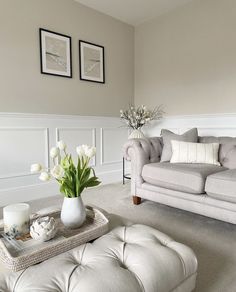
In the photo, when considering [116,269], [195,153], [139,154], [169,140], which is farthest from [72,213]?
[169,140]

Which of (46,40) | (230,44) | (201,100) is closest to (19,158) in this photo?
(46,40)

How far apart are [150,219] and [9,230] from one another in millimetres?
1460

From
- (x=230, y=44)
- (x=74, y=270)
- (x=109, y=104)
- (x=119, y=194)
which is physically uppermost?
(x=230, y=44)

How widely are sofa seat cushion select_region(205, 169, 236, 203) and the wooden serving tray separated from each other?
1100 millimetres

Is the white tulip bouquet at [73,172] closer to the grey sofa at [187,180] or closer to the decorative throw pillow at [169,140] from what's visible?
the grey sofa at [187,180]

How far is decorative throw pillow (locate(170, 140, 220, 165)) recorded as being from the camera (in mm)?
2480

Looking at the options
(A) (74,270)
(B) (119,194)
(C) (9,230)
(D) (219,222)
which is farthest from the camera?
(B) (119,194)

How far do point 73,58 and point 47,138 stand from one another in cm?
119

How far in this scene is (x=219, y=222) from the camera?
87.7 inches

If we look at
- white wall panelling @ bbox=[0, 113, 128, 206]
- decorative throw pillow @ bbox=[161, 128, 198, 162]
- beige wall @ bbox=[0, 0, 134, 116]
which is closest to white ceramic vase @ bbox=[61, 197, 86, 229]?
decorative throw pillow @ bbox=[161, 128, 198, 162]

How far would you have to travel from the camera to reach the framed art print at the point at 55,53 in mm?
2945

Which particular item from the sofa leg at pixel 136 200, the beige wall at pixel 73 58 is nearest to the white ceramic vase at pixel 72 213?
the sofa leg at pixel 136 200

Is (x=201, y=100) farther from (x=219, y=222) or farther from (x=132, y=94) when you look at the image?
(x=219, y=222)

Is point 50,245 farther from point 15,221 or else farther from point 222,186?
point 222,186
